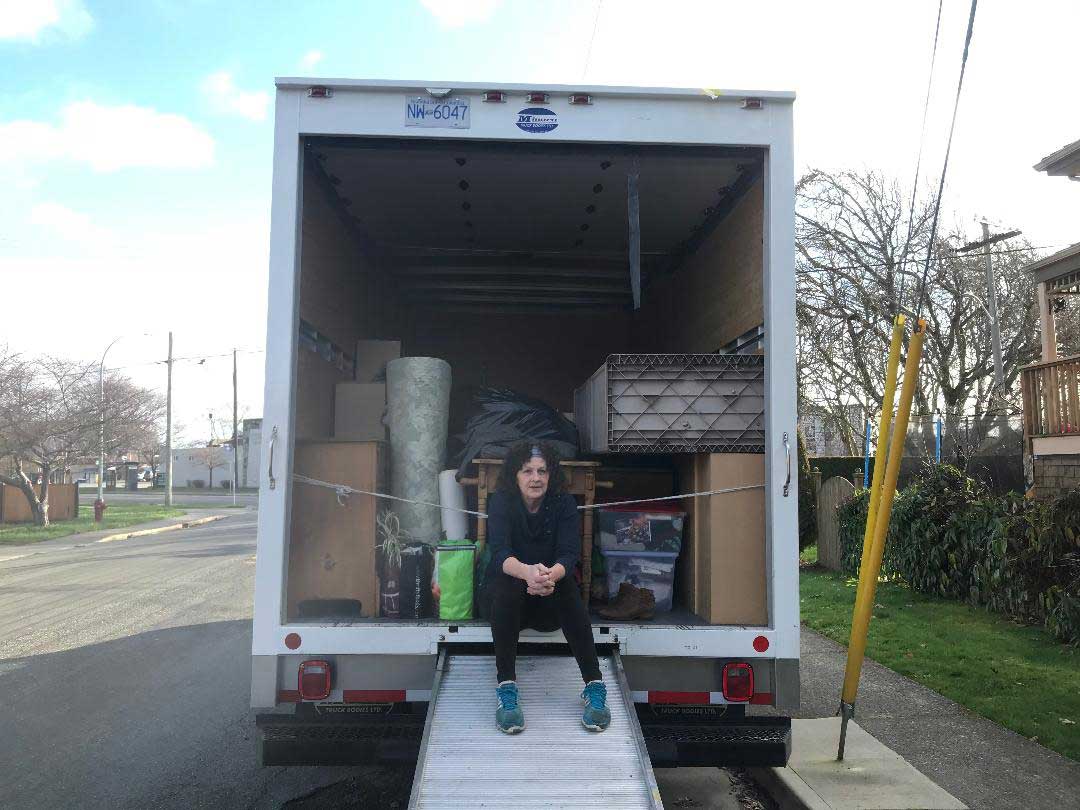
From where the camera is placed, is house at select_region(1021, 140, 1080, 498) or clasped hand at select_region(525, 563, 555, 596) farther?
house at select_region(1021, 140, 1080, 498)

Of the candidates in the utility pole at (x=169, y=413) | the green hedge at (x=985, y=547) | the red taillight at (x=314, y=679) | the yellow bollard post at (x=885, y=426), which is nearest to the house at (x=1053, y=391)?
the green hedge at (x=985, y=547)

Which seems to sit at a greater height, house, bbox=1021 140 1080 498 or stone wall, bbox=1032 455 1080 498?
house, bbox=1021 140 1080 498

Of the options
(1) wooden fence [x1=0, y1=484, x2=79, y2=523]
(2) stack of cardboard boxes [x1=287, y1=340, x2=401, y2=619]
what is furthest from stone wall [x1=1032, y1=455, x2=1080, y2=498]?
(1) wooden fence [x1=0, y1=484, x2=79, y2=523]

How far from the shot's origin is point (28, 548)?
1888 centimetres

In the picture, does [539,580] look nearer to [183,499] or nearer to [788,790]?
[788,790]

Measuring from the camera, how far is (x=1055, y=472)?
12758mm

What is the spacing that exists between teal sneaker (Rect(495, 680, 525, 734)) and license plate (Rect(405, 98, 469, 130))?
236 centimetres

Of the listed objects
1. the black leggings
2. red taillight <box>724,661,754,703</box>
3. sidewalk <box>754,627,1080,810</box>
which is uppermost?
the black leggings

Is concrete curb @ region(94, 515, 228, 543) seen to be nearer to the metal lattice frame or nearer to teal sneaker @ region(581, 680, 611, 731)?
the metal lattice frame

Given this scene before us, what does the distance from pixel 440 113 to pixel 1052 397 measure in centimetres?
1250

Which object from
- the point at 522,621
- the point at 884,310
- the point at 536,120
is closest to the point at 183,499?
the point at 884,310

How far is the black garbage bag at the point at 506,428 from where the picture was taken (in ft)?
14.4

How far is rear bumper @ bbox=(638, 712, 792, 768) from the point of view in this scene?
359 cm

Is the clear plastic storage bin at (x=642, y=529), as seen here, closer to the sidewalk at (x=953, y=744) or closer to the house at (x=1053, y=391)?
the sidewalk at (x=953, y=744)
